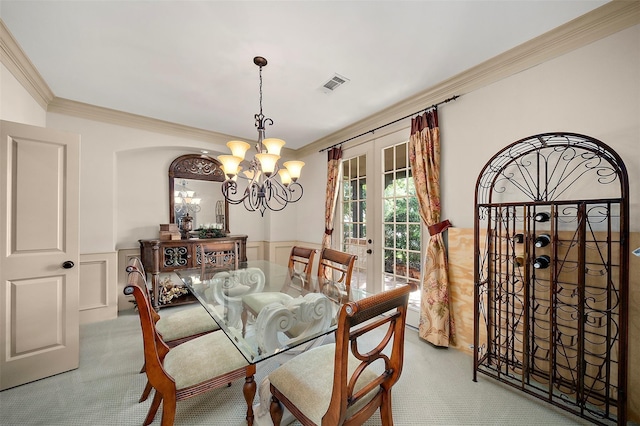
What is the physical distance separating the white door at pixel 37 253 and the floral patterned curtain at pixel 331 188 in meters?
2.87

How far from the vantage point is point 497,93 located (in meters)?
2.23

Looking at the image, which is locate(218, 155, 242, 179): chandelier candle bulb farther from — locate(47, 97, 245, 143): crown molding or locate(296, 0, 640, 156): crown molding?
locate(47, 97, 245, 143): crown molding

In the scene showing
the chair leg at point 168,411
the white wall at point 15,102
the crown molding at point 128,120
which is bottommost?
the chair leg at point 168,411

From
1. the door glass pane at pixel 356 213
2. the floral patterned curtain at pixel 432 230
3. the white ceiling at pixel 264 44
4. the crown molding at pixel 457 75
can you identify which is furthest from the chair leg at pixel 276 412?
the crown molding at pixel 457 75

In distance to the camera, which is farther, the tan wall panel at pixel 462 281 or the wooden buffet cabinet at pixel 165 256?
the wooden buffet cabinet at pixel 165 256

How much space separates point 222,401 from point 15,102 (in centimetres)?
310

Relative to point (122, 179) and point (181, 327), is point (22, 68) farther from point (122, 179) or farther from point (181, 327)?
point (181, 327)

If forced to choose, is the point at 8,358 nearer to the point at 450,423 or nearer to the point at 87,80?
the point at 87,80

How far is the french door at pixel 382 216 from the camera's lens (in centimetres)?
295

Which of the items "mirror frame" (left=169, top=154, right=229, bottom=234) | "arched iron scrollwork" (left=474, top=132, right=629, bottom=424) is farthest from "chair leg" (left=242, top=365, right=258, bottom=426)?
"mirror frame" (left=169, top=154, right=229, bottom=234)

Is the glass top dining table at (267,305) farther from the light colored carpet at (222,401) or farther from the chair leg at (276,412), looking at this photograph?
the light colored carpet at (222,401)

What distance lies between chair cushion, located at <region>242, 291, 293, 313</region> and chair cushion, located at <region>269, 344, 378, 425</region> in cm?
56

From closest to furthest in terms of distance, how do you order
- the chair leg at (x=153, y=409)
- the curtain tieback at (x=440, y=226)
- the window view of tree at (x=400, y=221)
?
the chair leg at (x=153, y=409)
the curtain tieback at (x=440, y=226)
the window view of tree at (x=400, y=221)

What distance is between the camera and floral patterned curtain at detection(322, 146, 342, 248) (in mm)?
3885
